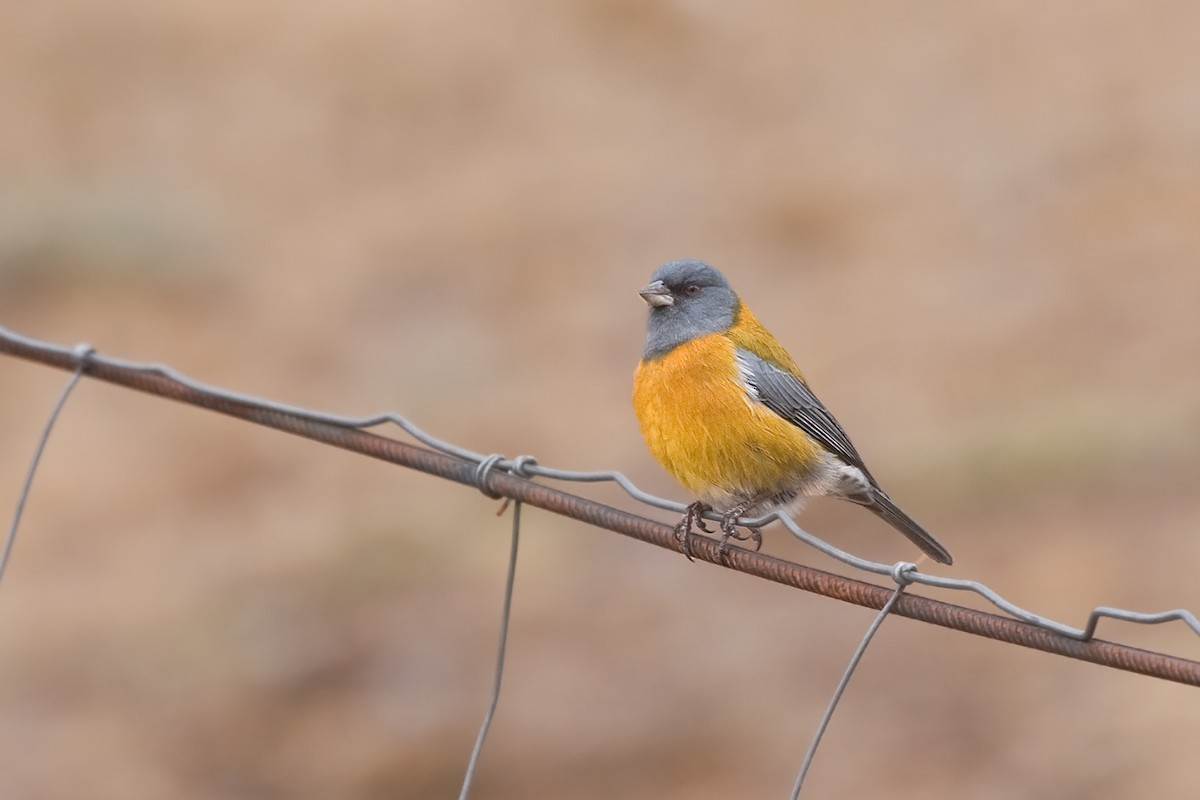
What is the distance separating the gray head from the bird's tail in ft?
2.29

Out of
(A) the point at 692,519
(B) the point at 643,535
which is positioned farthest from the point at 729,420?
(B) the point at 643,535

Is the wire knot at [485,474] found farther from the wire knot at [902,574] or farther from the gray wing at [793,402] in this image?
the gray wing at [793,402]

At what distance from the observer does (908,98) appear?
42.6ft

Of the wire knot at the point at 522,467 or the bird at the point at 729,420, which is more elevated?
the bird at the point at 729,420

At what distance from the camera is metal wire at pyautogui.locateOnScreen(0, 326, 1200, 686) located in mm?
2078

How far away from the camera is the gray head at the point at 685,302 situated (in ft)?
13.9

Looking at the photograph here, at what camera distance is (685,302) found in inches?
170

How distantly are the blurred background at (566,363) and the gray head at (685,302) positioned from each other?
9.94 feet

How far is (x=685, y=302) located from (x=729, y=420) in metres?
0.56

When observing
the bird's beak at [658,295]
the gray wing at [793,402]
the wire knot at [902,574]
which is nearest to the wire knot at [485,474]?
the wire knot at [902,574]

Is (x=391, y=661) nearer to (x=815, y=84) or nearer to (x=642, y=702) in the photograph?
(x=642, y=702)

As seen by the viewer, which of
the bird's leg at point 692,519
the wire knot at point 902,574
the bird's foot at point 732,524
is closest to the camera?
the wire knot at point 902,574

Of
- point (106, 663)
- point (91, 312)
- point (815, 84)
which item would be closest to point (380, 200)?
point (91, 312)

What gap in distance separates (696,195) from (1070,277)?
3.38 meters
